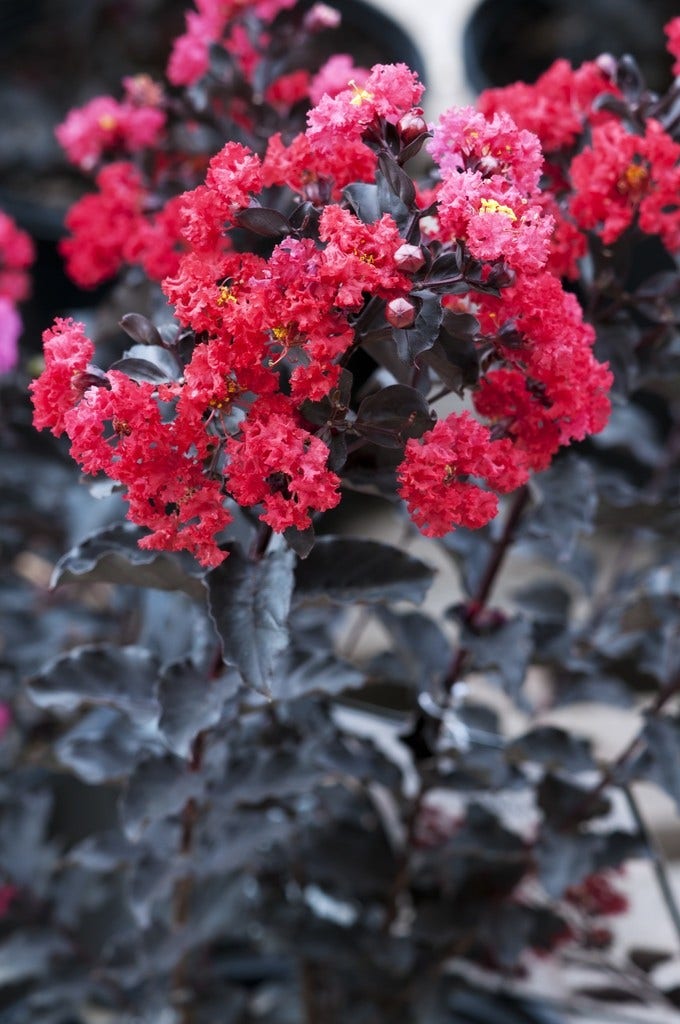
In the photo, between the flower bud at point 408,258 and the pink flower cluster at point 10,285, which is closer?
the flower bud at point 408,258

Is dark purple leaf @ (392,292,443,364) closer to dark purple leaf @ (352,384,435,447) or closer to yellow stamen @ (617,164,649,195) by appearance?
dark purple leaf @ (352,384,435,447)

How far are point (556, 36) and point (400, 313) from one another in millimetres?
1878

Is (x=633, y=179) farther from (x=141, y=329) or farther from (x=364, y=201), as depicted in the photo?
(x=141, y=329)

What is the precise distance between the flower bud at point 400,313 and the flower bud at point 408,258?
16mm

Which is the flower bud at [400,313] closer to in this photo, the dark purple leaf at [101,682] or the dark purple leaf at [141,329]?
the dark purple leaf at [141,329]

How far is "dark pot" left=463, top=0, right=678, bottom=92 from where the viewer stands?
1.95 metres

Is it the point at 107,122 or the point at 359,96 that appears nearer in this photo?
the point at 359,96

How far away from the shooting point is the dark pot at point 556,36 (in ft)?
6.39

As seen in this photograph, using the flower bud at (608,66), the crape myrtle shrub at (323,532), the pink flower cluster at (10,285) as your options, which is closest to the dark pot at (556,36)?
the crape myrtle shrub at (323,532)

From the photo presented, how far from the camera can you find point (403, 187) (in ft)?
1.82

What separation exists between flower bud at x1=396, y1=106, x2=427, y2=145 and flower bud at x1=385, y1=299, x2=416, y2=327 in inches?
3.8

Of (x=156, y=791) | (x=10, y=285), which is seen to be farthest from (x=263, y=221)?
(x=10, y=285)

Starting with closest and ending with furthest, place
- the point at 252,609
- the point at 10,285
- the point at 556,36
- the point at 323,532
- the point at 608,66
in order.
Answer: the point at 252,609
the point at 608,66
the point at 323,532
the point at 10,285
the point at 556,36

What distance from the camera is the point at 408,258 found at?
522mm
